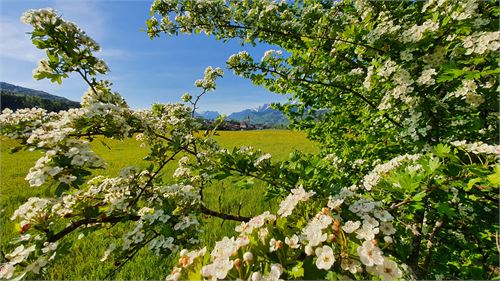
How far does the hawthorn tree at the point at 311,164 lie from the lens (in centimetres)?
129

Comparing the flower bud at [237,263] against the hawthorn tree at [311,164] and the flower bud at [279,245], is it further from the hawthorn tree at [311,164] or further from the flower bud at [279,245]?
the flower bud at [279,245]

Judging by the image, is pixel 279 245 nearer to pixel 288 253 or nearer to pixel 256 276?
pixel 288 253

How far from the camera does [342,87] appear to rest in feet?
11.7

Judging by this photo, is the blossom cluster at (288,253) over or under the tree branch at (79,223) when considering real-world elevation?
over

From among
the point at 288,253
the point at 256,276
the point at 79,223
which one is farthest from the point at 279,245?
the point at 79,223

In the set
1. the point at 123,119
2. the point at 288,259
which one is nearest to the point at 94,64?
the point at 123,119

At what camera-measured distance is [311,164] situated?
7.25 ft

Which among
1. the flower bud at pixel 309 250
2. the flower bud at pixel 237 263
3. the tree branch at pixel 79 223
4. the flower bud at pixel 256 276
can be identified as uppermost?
→ the flower bud at pixel 309 250

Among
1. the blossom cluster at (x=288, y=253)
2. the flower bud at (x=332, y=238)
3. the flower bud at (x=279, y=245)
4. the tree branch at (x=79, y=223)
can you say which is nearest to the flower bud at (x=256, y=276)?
the blossom cluster at (x=288, y=253)

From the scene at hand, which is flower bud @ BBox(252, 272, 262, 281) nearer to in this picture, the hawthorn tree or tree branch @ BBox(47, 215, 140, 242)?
the hawthorn tree

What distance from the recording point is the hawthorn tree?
129cm

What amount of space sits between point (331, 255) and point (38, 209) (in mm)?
1925

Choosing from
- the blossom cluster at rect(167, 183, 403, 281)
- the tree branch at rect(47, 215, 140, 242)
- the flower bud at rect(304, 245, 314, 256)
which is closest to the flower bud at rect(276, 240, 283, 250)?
the blossom cluster at rect(167, 183, 403, 281)

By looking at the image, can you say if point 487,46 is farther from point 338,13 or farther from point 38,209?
point 38,209
